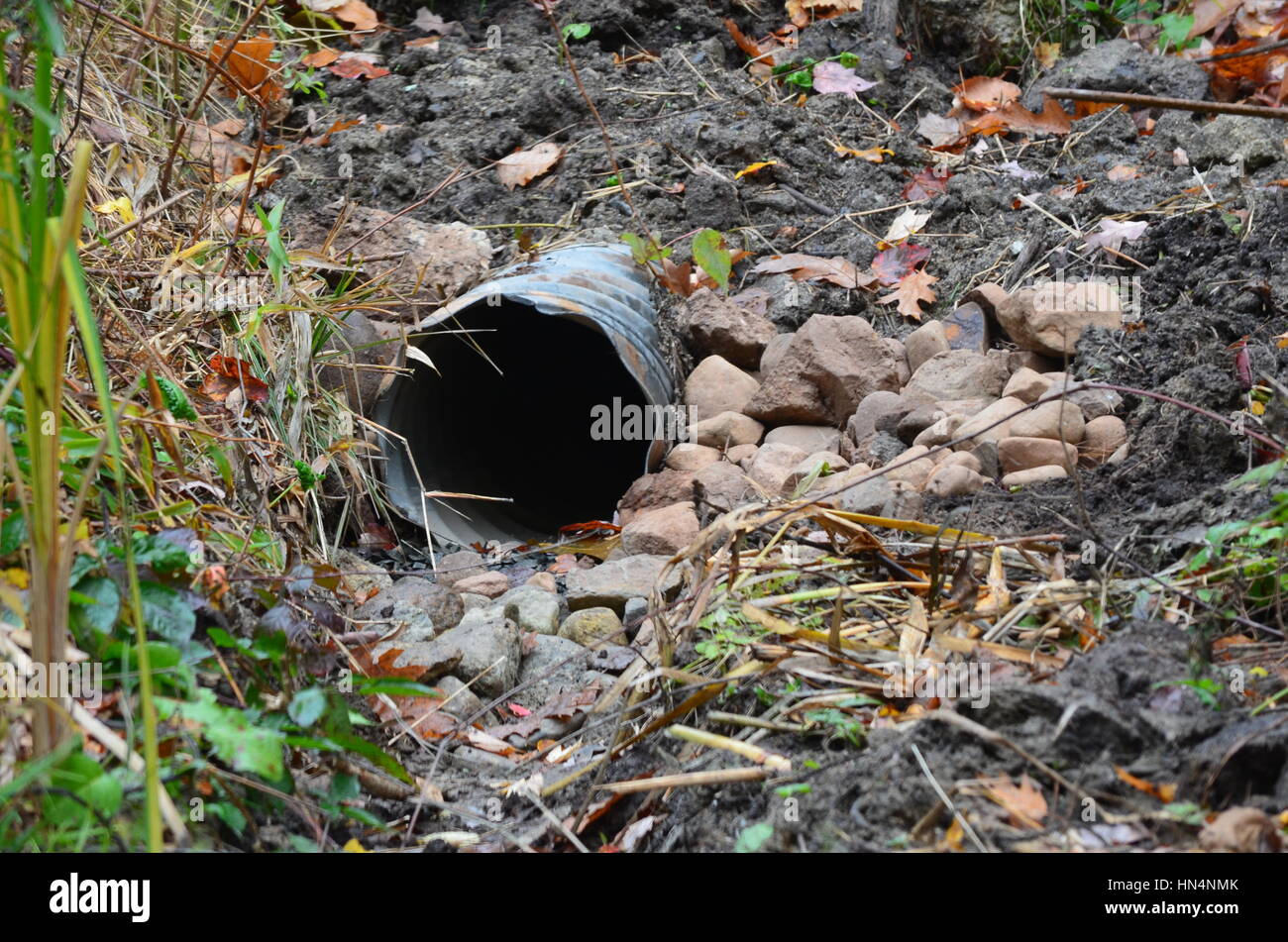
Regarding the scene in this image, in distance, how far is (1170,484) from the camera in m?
2.44

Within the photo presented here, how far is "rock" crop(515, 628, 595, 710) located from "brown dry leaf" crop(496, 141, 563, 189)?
238 cm

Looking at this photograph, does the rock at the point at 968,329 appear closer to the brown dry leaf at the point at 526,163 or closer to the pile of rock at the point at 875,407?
the pile of rock at the point at 875,407

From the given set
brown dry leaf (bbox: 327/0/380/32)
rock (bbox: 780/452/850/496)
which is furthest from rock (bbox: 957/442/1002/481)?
brown dry leaf (bbox: 327/0/380/32)

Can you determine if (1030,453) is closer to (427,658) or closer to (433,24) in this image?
(427,658)

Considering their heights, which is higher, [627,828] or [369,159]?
[369,159]

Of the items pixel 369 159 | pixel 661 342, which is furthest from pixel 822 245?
pixel 369 159

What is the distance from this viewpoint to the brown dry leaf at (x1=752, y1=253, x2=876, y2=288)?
13.0ft

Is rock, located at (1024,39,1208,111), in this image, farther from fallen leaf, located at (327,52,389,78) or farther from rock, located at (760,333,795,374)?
fallen leaf, located at (327,52,389,78)

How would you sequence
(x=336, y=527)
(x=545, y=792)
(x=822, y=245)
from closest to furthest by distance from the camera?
(x=545, y=792) < (x=336, y=527) < (x=822, y=245)

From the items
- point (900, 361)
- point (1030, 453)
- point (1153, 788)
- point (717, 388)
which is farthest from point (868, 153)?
point (1153, 788)

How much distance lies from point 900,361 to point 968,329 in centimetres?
24

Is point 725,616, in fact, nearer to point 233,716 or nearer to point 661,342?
point 233,716

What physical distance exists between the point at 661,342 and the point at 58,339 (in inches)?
100

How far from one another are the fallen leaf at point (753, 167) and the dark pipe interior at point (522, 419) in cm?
79
